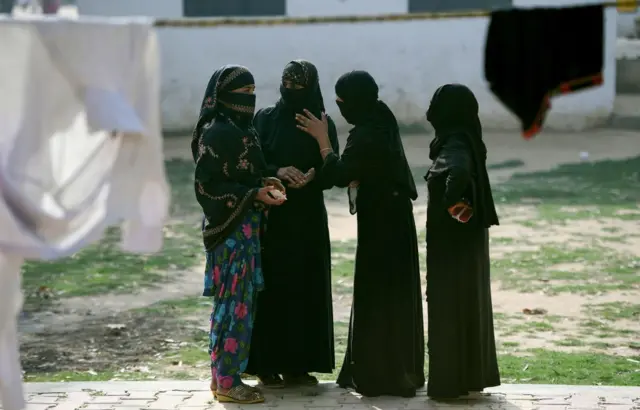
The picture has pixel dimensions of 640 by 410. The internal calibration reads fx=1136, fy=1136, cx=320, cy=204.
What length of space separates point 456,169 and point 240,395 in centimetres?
175

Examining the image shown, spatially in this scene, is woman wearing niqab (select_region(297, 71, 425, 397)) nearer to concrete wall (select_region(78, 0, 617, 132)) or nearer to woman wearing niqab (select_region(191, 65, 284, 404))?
woman wearing niqab (select_region(191, 65, 284, 404))

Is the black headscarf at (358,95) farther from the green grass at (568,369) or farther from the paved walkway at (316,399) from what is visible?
the green grass at (568,369)

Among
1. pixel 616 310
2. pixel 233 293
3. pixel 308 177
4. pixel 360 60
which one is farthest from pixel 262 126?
pixel 360 60

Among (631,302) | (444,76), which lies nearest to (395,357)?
(631,302)

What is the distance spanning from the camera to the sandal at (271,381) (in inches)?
265

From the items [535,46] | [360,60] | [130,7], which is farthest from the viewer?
[360,60]

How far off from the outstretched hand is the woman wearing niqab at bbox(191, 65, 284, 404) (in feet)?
1.10

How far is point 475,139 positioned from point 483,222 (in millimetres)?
472

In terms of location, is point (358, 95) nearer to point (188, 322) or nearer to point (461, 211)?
point (461, 211)

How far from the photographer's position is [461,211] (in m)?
6.31

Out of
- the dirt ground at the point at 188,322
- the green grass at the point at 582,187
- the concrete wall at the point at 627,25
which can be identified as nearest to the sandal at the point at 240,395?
the dirt ground at the point at 188,322

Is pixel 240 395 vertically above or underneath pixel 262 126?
underneath

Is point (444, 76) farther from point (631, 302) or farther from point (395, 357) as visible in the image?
point (395, 357)

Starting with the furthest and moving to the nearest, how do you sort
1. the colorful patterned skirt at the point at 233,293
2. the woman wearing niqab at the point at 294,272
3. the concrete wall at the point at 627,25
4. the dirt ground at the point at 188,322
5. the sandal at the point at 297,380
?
the concrete wall at the point at 627,25 → the dirt ground at the point at 188,322 → the sandal at the point at 297,380 → the woman wearing niqab at the point at 294,272 → the colorful patterned skirt at the point at 233,293
